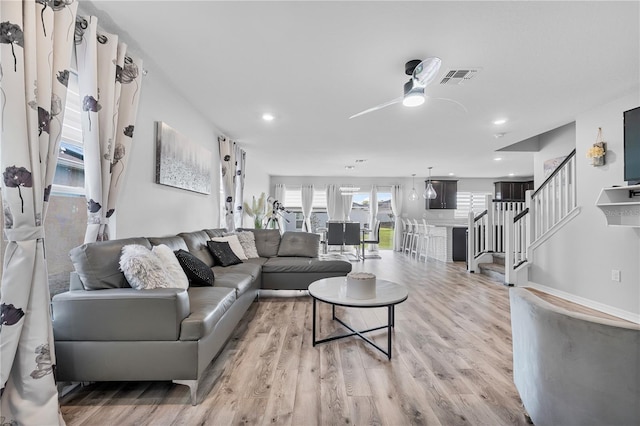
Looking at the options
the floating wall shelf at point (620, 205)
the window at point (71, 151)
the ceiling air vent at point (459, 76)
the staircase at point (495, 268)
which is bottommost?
the staircase at point (495, 268)

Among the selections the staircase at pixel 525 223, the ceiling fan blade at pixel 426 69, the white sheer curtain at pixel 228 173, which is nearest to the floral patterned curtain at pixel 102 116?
the ceiling fan blade at pixel 426 69

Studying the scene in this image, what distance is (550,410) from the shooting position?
1.15m

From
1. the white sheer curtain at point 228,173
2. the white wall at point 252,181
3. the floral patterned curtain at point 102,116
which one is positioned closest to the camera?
the floral patterned curtain at point 102,116

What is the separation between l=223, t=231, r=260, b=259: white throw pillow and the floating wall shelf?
4.32 meters

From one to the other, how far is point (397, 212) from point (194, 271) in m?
7.81

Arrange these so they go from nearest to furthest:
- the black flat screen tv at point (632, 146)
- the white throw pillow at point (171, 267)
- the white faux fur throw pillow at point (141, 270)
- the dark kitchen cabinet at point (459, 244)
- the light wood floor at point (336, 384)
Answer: the light wood floor at point (336, 384) < the white faux fur throw pillow at point (141, 270) < the white throw pillow at point (171, 267) < the black flat screen tv at point (632, 146) < the dark kitchen cabinet at point (459, 244)

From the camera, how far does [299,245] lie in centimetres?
435

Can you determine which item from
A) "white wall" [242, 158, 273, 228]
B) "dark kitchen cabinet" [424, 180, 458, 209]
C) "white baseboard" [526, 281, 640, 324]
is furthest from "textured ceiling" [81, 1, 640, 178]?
"dark kitchen cabinet" [424, 180, 458, 209]

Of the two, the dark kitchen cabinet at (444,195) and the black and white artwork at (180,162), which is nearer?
the black and white artwork at (180,162)

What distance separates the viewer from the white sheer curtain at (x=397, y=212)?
30.3ft

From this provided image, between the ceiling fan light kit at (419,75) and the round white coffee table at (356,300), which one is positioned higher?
the ceiling fan light kit at (419,75)

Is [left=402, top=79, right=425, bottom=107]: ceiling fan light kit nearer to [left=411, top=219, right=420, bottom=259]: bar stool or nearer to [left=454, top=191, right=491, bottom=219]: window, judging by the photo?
[left=411, top=219, right=420, bottom=259]: bar stool

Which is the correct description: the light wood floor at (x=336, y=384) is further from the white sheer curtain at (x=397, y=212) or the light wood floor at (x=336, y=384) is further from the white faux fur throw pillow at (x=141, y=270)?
the white sheer curtain at (x=397, y=212)

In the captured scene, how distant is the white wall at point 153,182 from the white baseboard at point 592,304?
5134mm
